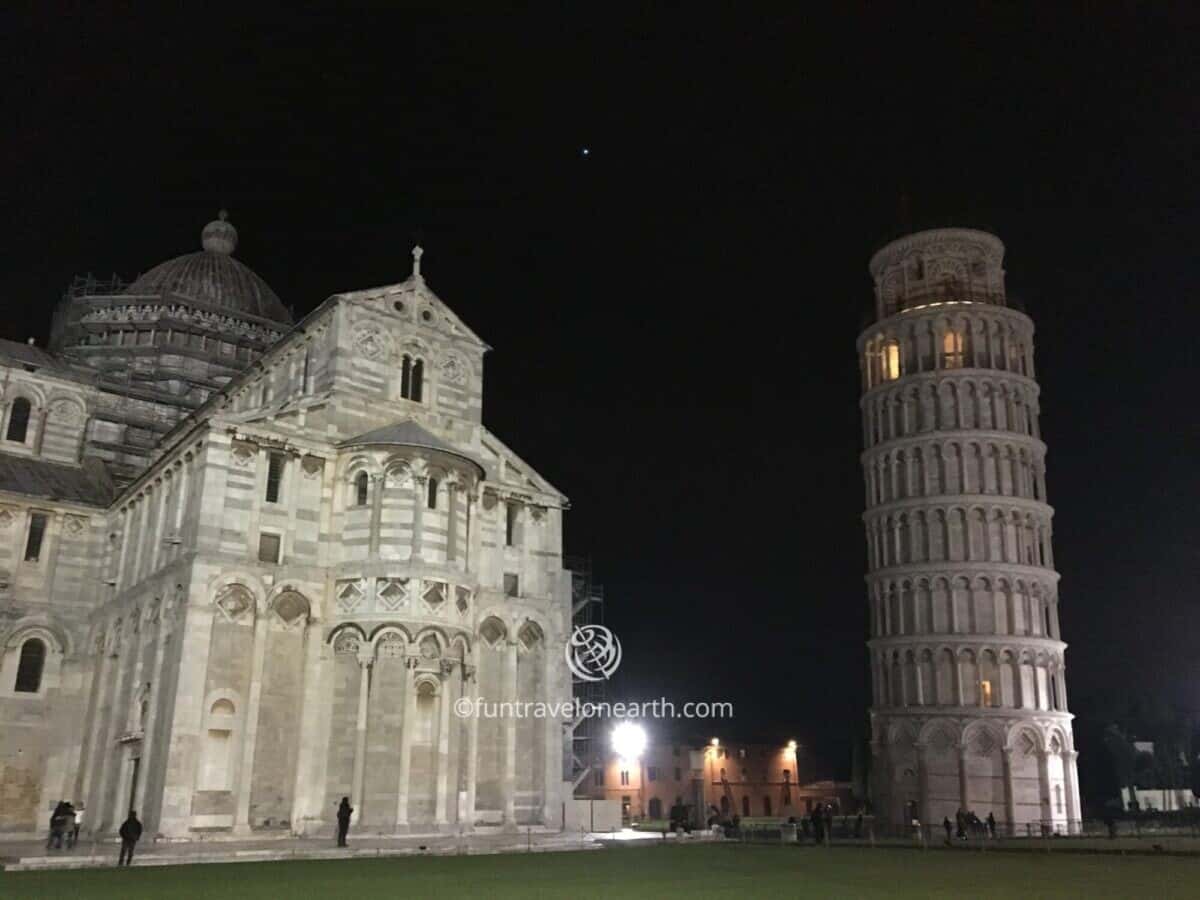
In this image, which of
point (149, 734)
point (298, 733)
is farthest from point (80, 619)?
point (298, 733)

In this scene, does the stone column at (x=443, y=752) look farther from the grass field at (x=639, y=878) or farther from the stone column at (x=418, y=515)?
the grass field at (x=639, y=878)

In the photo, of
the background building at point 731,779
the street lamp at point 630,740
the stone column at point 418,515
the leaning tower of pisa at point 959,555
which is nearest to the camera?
the stone column at point 418,515

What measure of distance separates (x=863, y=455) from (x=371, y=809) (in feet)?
121

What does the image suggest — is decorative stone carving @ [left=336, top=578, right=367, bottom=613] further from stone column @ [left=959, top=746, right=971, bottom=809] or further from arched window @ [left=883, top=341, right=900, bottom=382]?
arched window @ [left=883, top=341, right=900, bottom=382]

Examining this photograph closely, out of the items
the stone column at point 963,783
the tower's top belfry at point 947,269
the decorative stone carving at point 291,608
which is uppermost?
the tower's top belfry at point 947,269

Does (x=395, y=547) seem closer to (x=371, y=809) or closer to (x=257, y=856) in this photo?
(x=371, y=809)

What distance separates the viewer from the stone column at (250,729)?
2852cm

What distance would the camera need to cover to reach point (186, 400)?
48.1m

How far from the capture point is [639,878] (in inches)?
725

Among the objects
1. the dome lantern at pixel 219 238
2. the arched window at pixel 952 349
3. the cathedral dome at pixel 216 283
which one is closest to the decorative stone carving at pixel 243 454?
the cathedral dome at pixel 216 283

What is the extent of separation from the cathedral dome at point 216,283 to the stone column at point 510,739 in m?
Answer: 26.6

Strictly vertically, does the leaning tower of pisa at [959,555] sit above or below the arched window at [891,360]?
below

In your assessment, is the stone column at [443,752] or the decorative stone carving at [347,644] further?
the decorative stone carving at [347,644]

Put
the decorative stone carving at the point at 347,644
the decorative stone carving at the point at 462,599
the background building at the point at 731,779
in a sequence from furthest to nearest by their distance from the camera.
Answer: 1. the background building at the point at 731,779
2. the decorative stone carving at the point at 462,599
3. the decorative stone carving at the point at 347,644
